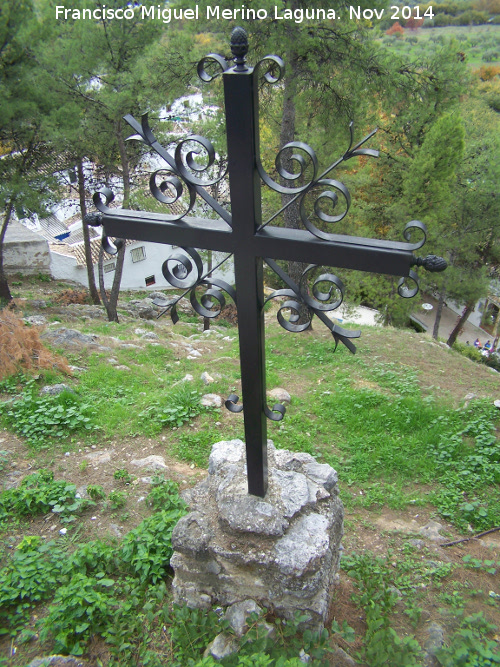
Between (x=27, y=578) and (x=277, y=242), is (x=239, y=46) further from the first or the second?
(x=27, y=578)

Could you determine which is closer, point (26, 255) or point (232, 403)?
point (232, 403)

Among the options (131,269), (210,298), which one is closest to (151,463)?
(210,298)

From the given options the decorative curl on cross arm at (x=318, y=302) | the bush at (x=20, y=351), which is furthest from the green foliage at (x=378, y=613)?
the bush at (x=20, y=351)

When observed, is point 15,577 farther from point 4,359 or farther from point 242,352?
point 4,359

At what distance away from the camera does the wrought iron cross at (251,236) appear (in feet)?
6.91

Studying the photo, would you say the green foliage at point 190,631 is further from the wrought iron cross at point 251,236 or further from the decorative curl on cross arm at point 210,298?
the decorative curl on cross arm at point 210,298

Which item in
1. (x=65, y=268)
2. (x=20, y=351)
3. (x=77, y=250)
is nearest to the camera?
(x=20, y=351)

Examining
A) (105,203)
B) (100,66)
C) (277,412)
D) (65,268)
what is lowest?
(65,268)

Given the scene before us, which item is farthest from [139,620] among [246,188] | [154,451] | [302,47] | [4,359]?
[302,47]

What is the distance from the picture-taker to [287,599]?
285 cm

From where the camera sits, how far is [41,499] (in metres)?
3.79

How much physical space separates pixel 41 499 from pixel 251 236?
9.02 ft

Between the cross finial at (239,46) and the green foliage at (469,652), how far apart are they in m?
3.03

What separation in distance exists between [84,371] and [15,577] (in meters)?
3.56
